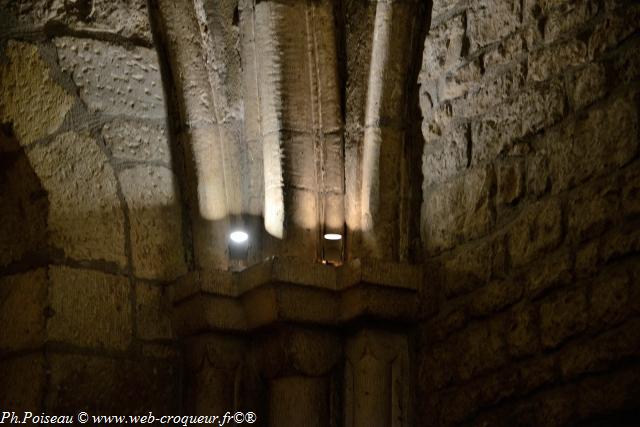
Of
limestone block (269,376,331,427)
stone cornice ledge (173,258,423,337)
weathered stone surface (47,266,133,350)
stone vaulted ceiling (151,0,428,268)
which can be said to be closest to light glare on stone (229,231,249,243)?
stone vaulted ceiling (151,0,428,268)

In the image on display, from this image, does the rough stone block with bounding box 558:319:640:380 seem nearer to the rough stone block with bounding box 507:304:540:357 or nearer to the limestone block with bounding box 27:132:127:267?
the rough stone block with bounding box 507:304:540:357

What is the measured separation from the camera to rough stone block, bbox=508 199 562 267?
135 inches

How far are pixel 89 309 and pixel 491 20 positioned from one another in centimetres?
149

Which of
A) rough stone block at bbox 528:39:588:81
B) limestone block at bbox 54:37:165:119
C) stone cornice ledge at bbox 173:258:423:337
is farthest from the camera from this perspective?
limestone block at bbox 54:37:165:119

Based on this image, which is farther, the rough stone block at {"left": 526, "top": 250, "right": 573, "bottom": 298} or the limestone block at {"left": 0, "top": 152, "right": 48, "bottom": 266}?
the limestone block at {"left": 0, "top": 152, "right": 48, "bottom": 266}

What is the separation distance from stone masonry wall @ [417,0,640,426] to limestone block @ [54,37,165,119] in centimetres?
88

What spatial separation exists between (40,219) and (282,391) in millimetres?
895

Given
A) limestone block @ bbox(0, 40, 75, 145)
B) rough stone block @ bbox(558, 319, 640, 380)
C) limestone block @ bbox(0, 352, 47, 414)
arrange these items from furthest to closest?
1. limestone block @ bbox(0, 40, 75, 145)
2. limestone block @ bbox(0, 352, 47, 414)
3. rough stone block @ bbox(558, 319, 640, 380)

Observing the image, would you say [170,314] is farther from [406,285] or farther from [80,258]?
[406,285]

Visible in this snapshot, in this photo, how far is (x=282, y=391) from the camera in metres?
3.73

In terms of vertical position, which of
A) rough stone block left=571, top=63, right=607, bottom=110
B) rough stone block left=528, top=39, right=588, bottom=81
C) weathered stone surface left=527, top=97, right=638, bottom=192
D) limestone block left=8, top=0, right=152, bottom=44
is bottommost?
weathered stone surface left=527, top=97, right=638, bottom=192

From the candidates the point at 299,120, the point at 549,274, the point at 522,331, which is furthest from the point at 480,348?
the point at 299,120

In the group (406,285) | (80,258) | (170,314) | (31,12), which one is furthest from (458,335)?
(31,12)

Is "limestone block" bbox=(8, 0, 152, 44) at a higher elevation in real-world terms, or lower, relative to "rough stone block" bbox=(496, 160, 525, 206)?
higher
